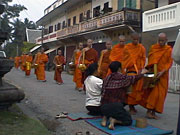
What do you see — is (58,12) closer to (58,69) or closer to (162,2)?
(162,2)

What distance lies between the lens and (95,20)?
1978cm

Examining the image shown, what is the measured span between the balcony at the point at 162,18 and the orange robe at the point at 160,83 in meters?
7.41

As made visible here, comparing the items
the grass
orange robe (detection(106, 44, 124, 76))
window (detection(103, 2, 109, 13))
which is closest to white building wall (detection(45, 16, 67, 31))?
window (detection(103, 2, 109, 13))

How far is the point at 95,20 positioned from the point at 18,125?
15642 millimetres

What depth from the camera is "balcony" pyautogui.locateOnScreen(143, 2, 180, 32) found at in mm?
12844

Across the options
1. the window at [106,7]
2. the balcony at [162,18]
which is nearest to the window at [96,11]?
the window at [106,7]

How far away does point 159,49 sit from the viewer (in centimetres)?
589

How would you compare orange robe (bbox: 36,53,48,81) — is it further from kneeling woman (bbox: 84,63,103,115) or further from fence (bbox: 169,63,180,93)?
kneeling woman (bbox: 84,63,103,115)

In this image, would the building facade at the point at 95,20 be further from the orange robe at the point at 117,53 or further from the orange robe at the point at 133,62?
the orange robe at the point at 133,62

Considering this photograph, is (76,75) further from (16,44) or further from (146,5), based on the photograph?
(16,44)

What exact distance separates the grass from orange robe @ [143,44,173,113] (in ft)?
7.60

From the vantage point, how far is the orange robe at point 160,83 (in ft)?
18.7

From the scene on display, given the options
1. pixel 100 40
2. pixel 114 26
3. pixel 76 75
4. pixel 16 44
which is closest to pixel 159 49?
pixel 76 75

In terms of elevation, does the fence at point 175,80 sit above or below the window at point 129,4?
below
